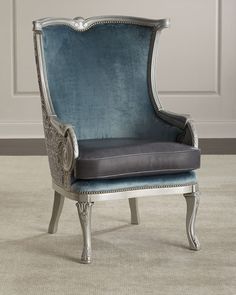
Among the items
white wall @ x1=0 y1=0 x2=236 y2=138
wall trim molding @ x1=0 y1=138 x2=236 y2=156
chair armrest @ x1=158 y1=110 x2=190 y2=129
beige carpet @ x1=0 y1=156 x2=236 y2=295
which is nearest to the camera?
beige carpet @ x1=0 y1=156 x2=236 y2=295

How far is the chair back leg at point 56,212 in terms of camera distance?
337cm

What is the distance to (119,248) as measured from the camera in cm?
318

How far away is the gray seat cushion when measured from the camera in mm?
2914

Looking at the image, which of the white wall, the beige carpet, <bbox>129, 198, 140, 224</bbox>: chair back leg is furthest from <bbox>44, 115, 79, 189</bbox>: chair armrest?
the white wall

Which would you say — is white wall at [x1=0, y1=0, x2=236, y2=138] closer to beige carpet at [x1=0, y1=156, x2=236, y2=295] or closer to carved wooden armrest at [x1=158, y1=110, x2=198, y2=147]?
beige carpet at [x1=0, y1=156, x2=236, y2=295]

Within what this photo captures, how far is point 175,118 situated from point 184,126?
0.25 ft

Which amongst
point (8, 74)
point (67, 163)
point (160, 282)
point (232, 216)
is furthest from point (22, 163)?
point (160, 282)

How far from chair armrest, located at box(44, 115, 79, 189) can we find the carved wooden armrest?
1.79ft

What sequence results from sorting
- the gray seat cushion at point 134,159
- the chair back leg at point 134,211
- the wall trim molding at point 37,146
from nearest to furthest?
the gray seat cushion at point 134,159
the chair back leg at point 134,211
the wall trim molding at point 37,146

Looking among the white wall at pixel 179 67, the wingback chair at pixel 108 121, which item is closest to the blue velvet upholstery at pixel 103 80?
the wingback chair at pixel 108 121

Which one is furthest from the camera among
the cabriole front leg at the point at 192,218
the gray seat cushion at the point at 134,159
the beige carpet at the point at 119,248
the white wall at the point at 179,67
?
the white wall at the point at 179,67

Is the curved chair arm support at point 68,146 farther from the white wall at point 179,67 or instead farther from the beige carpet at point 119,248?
the white wall at point 179,67

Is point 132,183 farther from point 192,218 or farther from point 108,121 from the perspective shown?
point 108,121

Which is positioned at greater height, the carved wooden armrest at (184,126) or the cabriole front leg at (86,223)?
the carved wooden armrest at (184,126)
